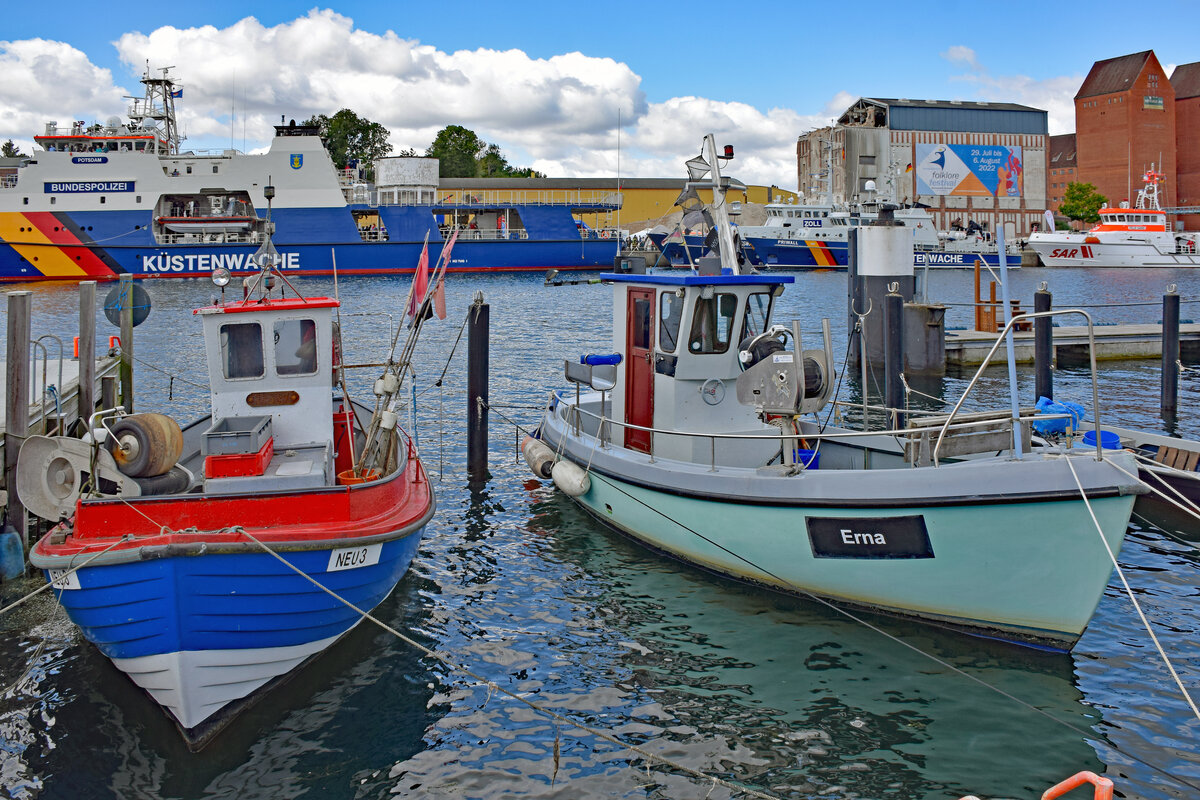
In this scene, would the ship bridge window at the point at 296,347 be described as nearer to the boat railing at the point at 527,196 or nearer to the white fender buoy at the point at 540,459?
the white fender buoy at the point at 540,459

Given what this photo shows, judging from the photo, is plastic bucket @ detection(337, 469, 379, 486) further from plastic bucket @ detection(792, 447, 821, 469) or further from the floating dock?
the floating dock

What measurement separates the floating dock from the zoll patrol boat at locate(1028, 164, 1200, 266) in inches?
2207

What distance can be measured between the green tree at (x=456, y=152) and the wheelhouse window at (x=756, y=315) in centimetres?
10143

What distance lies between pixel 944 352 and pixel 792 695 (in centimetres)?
1694

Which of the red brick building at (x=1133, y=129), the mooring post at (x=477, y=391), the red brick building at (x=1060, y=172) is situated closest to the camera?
the mooring post at (x=477, y=391)

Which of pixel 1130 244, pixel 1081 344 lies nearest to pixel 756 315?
pixel 1081 344

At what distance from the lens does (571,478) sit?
1139 cm

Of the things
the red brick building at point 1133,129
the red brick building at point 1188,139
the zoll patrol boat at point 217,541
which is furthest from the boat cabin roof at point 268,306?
the red brick building at point 1188,139

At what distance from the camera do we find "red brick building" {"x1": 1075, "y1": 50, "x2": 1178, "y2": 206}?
323 ft

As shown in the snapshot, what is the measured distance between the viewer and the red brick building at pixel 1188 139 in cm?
9912

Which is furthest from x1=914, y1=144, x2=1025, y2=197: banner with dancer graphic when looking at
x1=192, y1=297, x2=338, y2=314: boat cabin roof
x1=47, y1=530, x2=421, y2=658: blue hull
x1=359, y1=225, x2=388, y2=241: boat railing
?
x1=47, y1=530, x2=421, y2=658: blue hull

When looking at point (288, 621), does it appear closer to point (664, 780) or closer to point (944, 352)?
point (664, 780)

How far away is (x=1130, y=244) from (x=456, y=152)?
70.8 meters

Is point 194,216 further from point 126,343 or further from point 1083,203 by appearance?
point 1083,203
